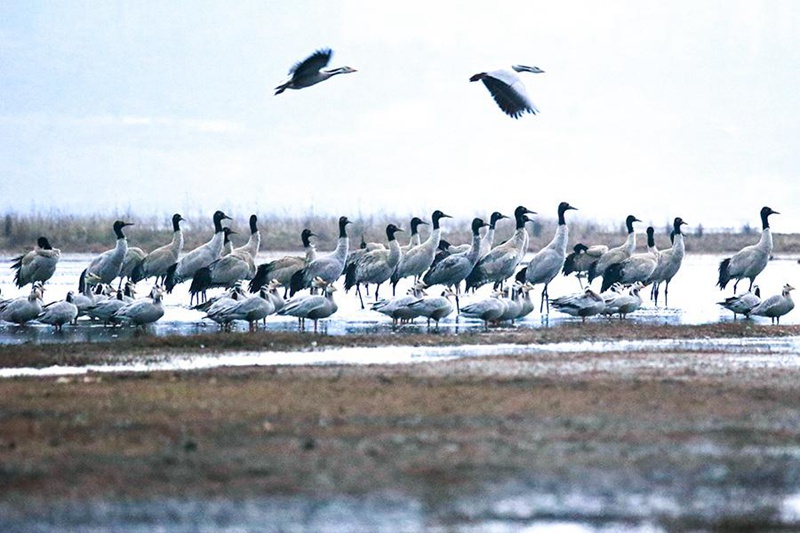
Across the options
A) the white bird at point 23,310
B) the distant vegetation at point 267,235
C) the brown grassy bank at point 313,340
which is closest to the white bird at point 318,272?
the white bird at point 23,310

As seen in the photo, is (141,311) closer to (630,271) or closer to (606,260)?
(630,271)

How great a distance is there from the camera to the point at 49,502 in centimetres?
778

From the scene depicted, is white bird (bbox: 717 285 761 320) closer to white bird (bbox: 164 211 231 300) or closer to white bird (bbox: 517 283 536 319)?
white bird (bbox: 517 283 536 319)

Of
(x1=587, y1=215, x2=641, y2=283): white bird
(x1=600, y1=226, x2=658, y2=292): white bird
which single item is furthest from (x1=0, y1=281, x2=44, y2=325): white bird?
(x1=587, y1=215, x2=641, y2=283): white bird

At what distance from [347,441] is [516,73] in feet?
42.3

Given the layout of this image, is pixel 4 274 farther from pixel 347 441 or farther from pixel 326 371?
pixel 347 441

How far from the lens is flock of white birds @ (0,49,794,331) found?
20453 millimetres

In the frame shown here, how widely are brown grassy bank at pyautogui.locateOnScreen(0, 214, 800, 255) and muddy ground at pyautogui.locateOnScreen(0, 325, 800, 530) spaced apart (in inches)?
1651

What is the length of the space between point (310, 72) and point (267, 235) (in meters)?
47.5

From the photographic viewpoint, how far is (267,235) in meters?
66.2

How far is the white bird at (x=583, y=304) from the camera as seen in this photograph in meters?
21.7

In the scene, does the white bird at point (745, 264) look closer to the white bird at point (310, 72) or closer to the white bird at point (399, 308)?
the white bird at point (399, 308)

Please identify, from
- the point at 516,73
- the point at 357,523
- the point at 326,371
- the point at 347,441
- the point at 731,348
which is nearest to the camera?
the point at 357,523

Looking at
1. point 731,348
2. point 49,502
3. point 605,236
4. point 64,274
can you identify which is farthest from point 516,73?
point 605,236
